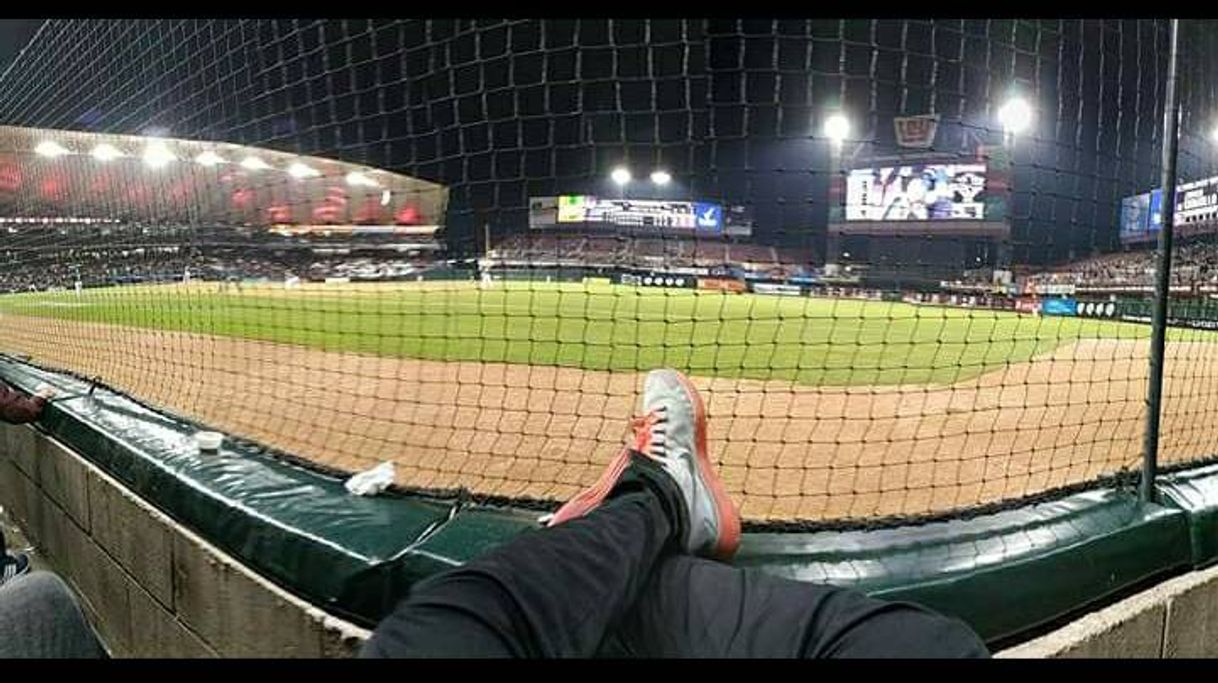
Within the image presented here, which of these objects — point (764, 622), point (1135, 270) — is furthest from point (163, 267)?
point (1135, 270)

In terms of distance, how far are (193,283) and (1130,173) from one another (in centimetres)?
1823

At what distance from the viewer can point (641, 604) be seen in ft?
3.24

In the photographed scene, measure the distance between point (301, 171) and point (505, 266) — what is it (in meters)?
5.50

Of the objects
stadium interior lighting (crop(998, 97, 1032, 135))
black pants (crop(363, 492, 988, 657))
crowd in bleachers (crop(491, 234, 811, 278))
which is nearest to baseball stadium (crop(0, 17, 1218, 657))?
black pants (crop(363, 492, 988, 657))

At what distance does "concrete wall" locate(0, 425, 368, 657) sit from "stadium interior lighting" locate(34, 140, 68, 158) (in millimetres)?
3871

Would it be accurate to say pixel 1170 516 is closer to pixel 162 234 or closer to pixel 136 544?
pixel 136 544

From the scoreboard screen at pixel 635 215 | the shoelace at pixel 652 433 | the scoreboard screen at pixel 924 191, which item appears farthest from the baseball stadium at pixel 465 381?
the scoreboard screen at pixel 924 191

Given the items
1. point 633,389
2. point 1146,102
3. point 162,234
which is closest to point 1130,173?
point 1146,102

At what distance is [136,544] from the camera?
1.71 metres

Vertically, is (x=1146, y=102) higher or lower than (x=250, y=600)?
higher

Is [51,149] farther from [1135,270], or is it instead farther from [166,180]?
[1135,270]

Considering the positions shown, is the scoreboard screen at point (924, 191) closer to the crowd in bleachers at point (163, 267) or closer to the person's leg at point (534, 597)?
the crowd in bleachers at point (163, 267)

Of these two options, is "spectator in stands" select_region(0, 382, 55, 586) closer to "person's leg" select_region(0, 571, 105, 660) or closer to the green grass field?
the green grass field

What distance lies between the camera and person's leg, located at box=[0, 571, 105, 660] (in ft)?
2.21
